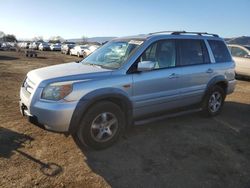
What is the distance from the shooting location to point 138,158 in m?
4.49

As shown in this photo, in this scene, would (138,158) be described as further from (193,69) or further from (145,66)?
(193,69)

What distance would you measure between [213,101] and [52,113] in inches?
163

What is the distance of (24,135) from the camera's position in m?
5.22

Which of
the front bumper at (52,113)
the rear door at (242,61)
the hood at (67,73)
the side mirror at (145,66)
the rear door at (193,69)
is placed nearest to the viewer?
the front bumper at (52,113)

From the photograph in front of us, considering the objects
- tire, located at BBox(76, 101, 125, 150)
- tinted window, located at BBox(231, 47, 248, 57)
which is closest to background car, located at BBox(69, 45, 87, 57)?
tinted window, located at BBox(231, 47, 248, 57)

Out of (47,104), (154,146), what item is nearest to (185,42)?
(154,146)

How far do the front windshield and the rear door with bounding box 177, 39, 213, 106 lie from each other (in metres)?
1.08

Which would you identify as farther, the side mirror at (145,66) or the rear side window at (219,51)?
the rear side window at (219,51)

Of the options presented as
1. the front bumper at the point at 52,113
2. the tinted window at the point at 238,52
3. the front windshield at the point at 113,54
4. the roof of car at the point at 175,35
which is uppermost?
the roof of car at the point at 175,35

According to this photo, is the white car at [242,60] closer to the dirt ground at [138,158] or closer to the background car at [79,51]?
the dirt ground at [138,158]

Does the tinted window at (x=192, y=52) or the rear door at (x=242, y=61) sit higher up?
the tinted window at (x=192, y=52)

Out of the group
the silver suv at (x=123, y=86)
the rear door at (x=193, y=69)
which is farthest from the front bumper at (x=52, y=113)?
the rear door at (x=193, y=69)

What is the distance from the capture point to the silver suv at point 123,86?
4289mm

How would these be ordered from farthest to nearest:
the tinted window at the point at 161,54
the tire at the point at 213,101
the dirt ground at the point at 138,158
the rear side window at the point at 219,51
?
the rear side window at the point at 219,51 → the tire at the point at 213,101 → the tinted window at the point at 161,54 → the dirt ground at the point at 138,158
